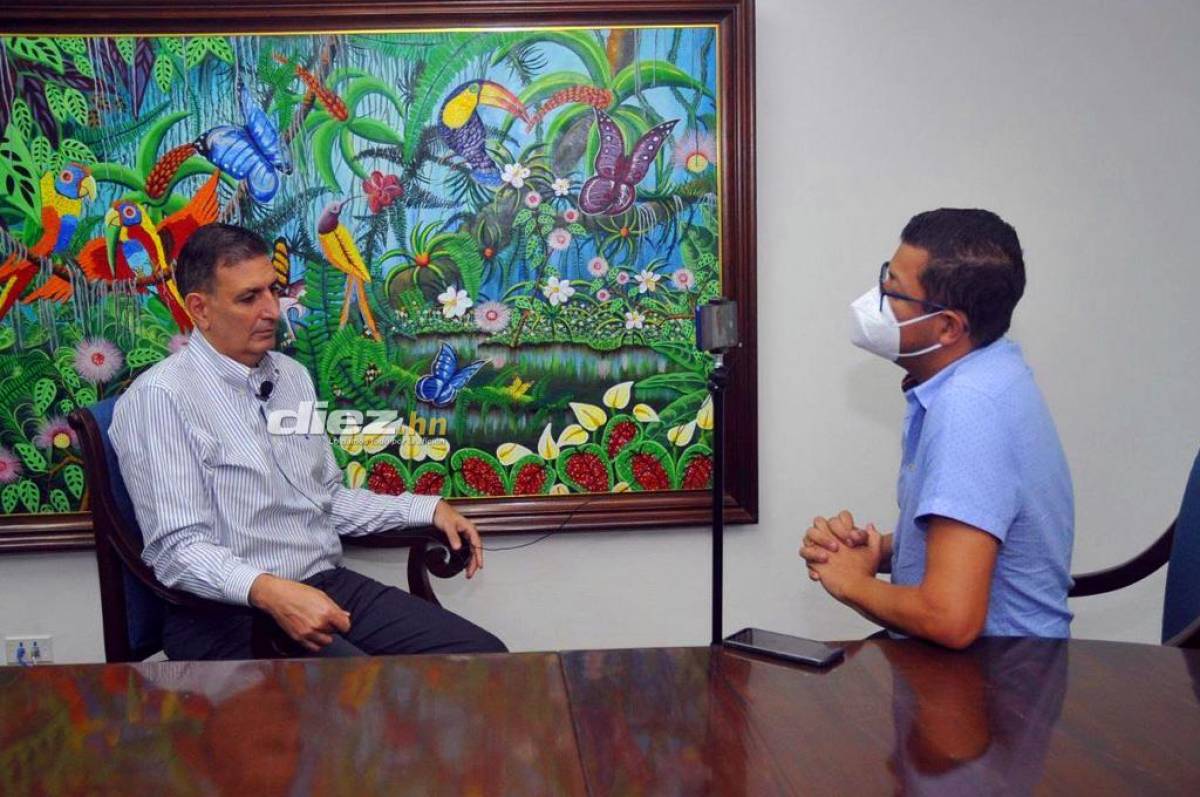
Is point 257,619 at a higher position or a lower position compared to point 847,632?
higher

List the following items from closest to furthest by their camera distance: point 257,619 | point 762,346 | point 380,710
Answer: point 380,710
point 257,619
point 762,346

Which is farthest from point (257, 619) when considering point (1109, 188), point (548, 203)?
point (1109, 188)

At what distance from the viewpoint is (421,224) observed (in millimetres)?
2568

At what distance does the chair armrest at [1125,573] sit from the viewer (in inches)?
74.0

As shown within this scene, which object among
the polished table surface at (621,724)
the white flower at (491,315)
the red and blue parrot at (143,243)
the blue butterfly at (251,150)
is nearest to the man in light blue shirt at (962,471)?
the polished table surface at (621,724)

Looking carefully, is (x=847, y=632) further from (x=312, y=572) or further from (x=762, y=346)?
(x=312, y=572)

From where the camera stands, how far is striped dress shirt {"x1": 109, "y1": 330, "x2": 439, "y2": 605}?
2.02m

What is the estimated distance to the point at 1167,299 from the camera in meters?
2.79

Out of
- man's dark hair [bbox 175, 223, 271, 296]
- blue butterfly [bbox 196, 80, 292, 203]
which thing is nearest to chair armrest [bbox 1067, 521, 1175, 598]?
man's dark hair [bbox 175, 223, 271, 296]

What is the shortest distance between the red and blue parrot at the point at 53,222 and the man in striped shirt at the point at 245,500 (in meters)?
0.46

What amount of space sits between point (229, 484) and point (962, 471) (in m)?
1.40

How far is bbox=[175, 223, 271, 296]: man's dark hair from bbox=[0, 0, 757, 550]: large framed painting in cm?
31

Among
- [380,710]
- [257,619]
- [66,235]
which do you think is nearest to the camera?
[380,710]

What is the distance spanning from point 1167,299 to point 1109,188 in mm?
328
